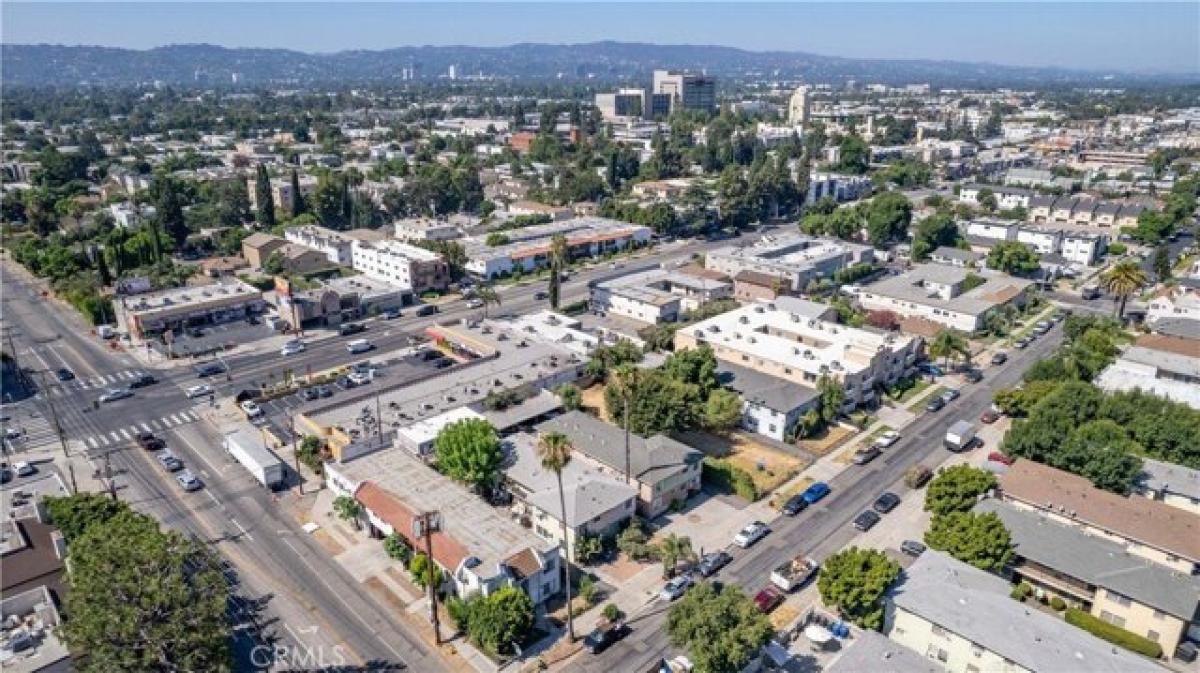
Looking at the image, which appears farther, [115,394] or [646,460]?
[115,394]

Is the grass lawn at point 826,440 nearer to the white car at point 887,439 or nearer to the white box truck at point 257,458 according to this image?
the white car at point 887,439

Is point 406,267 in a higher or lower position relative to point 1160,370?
higher

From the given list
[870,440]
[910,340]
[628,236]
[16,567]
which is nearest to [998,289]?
[910,340]

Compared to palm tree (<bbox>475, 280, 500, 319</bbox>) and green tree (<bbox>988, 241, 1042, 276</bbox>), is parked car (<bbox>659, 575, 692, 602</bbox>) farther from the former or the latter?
green tree (<bbox>988, 241, 1042, 276</bbox>)

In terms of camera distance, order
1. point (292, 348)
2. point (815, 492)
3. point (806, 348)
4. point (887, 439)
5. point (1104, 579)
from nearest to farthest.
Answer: point (1104, 579) → point (815, 492) → point (887, 439) → point (806, 348) → point (292, 348)

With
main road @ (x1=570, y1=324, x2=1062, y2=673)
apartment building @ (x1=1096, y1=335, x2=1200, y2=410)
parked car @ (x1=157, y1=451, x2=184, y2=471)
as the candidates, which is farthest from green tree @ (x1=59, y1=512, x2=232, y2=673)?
apartment building @ (x1=1096, y1=335, x2=1200, y2=410)

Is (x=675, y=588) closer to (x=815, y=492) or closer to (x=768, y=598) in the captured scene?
(x=768, y=598)

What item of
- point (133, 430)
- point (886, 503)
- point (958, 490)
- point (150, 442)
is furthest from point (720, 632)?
point (133, 430)

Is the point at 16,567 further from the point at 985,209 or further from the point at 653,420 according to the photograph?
the point at 985,209
